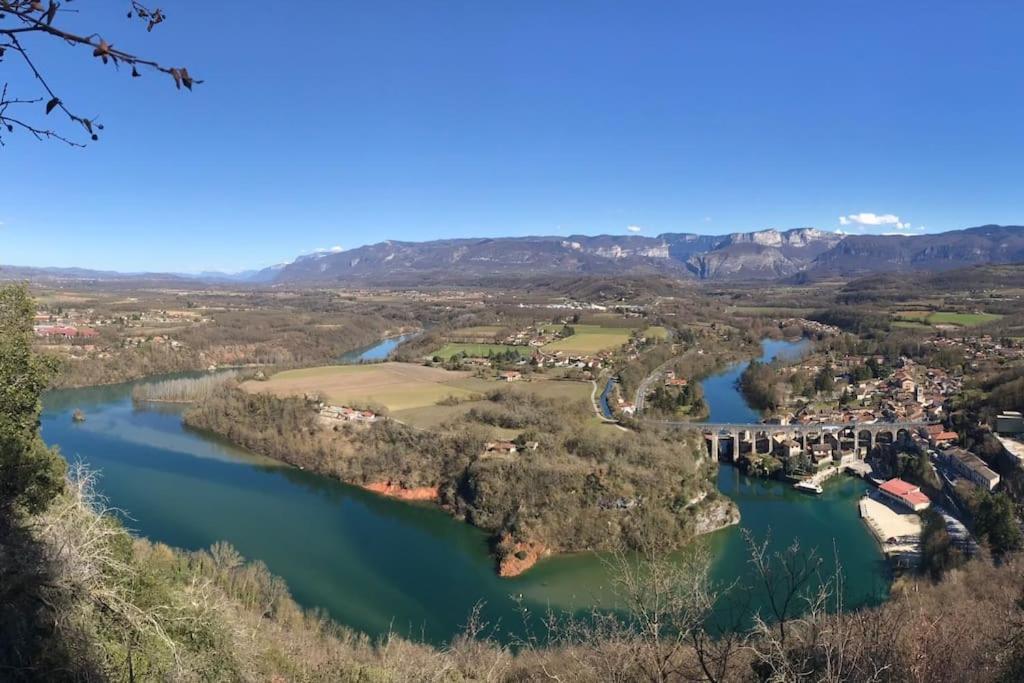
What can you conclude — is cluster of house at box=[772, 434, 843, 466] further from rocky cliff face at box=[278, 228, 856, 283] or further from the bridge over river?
rocky cliff face at box=[278, 228, 856, 283]

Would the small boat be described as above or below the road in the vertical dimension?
below

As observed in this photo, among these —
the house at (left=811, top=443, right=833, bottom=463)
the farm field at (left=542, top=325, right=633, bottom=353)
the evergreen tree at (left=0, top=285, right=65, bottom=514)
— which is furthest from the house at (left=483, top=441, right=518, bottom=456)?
the farm field at (left=542, top=325, right=633, bottom=353)

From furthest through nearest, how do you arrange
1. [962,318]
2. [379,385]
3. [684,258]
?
[684,258] < [962,318] < [379,385]

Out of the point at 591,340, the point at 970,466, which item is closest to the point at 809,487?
the point at 970,466

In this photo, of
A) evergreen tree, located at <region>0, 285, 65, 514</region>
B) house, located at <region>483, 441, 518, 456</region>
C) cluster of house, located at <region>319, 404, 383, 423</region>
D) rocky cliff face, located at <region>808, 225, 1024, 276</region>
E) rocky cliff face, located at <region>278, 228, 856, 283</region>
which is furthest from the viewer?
rocky cliff face, located at <region>278, 228, 856, 283</region>

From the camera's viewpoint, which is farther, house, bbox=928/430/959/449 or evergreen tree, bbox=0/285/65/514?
house, bbox=928/430/959/449

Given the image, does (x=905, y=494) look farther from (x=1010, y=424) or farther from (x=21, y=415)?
(x=21, y=415)

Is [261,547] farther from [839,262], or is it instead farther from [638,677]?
[839,262]

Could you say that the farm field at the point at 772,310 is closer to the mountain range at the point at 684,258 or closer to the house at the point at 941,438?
the house at the point at 941,438

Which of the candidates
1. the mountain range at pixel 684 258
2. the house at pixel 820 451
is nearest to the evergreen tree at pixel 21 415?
the house at pixel 820 451
